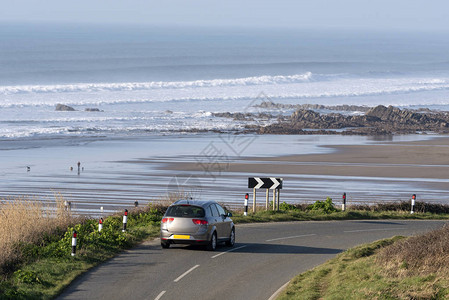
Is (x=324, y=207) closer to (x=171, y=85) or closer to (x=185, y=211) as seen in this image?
(x=185, y=211)

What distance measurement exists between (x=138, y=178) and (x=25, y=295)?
27.5 metres

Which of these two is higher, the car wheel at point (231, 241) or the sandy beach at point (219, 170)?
the sandy beach at point (219, 170)

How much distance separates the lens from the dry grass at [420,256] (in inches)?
605

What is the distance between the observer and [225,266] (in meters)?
19.1

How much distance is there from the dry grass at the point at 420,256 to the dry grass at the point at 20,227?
880 centimetres

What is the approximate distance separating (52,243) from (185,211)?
370 cm

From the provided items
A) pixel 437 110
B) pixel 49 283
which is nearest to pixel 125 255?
pixel 49 283

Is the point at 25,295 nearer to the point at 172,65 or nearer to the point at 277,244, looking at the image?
the point at 277,244

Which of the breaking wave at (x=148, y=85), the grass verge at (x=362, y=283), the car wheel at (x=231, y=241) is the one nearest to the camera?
the grass verge at (x=362, y=283)

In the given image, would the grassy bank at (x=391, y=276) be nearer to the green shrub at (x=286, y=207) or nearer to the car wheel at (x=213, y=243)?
the car wheel at (x=213, y=243)

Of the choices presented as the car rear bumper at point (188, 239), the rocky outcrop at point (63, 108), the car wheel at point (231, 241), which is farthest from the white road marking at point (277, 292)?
the rocky outcrop at point (63, 108)

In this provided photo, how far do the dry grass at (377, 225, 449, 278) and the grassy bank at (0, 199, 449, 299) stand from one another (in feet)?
23.5

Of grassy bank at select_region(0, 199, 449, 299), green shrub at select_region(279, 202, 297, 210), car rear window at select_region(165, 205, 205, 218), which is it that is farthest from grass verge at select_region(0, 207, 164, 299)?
green shrub at select_region(279, 202, 297, 210)

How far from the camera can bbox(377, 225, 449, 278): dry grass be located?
15.4m
